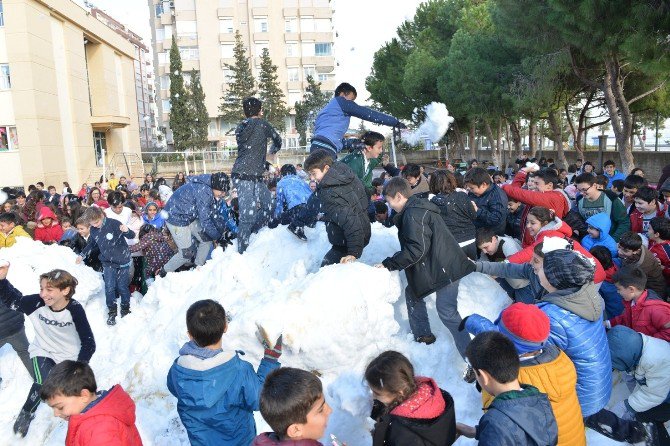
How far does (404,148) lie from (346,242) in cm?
3778

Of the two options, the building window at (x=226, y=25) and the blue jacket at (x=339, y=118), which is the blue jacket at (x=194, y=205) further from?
the building window at (x=226, y=25)

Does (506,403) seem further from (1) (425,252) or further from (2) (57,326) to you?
(2) (57,326)

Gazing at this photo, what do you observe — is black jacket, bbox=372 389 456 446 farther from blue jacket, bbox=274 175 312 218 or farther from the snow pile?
the snow pile

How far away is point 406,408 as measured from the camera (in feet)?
7.80

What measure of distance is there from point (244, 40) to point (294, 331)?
54.5 meters

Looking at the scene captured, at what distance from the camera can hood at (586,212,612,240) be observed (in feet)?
16.5

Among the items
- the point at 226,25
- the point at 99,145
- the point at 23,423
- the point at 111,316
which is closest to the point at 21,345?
the point at 23,423

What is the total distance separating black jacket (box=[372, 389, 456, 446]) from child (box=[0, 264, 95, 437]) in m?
2.88

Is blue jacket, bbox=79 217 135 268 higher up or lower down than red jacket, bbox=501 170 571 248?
lower down

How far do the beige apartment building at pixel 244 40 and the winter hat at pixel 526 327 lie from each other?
49.4 m

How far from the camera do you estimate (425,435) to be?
2326 mm

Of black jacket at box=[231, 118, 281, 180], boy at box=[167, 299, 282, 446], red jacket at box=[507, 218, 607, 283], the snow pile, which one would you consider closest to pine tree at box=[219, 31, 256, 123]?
the snow pile

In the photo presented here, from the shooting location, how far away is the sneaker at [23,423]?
4414 millimetres

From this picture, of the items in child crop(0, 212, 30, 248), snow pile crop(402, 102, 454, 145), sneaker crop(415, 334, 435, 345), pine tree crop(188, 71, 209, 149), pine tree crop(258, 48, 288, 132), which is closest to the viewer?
sneaker crop(415, 334, 435, 345)
